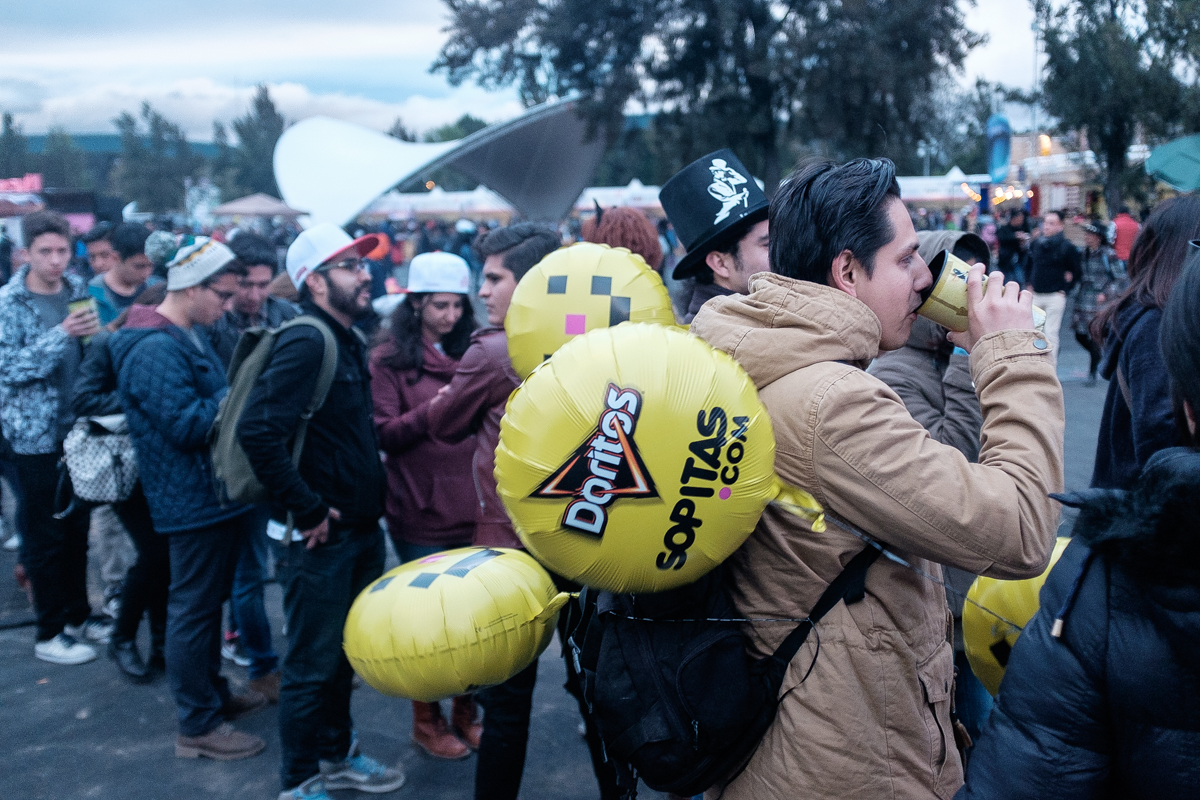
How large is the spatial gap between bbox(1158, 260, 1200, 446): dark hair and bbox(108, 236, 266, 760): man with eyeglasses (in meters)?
3.37

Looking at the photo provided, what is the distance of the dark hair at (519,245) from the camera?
341 centimetres

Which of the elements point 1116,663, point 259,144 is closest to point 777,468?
point 1116,663

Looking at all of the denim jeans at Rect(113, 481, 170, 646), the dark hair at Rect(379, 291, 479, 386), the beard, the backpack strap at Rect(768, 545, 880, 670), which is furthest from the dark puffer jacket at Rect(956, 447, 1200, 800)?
the denim jeans at Rect(113, 481, 170, 646)

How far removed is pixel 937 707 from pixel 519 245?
7.65 feet

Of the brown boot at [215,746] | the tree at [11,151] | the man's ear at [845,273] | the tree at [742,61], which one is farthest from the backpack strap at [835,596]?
the tree at [11,151]

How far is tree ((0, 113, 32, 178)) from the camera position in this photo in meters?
57.1

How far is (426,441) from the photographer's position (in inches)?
149

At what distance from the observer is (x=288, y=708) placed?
3.09 metres

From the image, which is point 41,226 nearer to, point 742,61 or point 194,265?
point 194,265

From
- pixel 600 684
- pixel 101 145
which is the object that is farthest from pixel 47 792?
pixel 101 145

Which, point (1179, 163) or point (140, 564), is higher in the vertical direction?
point (1179, 163)

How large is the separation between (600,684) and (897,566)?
1.86 feet

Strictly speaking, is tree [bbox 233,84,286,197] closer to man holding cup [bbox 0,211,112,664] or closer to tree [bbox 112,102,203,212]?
tree [bbox 112,102,203,212]

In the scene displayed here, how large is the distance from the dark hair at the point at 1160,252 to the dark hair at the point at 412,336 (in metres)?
2.55
